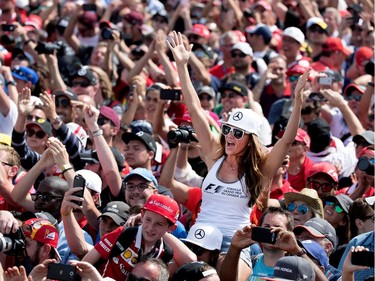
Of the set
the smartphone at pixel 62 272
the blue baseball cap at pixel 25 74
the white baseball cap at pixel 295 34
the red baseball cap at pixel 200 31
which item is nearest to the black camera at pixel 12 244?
the smartphone at pixel 62 272

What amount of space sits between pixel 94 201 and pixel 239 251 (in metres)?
2.01

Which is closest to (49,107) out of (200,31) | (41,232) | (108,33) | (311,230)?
(41,232)

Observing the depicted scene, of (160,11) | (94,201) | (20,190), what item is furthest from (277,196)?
(160,11)

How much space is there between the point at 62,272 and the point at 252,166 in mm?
1812

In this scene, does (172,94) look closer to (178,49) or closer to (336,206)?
(178,49)

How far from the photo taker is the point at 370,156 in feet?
31.9

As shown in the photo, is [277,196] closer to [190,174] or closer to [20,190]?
[190,174]

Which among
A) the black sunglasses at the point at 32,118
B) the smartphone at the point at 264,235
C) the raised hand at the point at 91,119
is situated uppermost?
the smartphone at the point at 264,235

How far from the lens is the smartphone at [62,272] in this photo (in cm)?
676

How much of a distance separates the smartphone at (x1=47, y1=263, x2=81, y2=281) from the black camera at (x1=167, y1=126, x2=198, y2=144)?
214 cm

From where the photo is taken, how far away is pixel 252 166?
316 inches

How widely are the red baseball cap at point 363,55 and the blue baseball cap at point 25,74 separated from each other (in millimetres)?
3795

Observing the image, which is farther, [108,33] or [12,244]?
[108,33]

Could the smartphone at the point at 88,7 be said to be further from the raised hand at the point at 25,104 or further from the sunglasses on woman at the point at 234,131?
the sunglasses on woman at the point at 234,131
